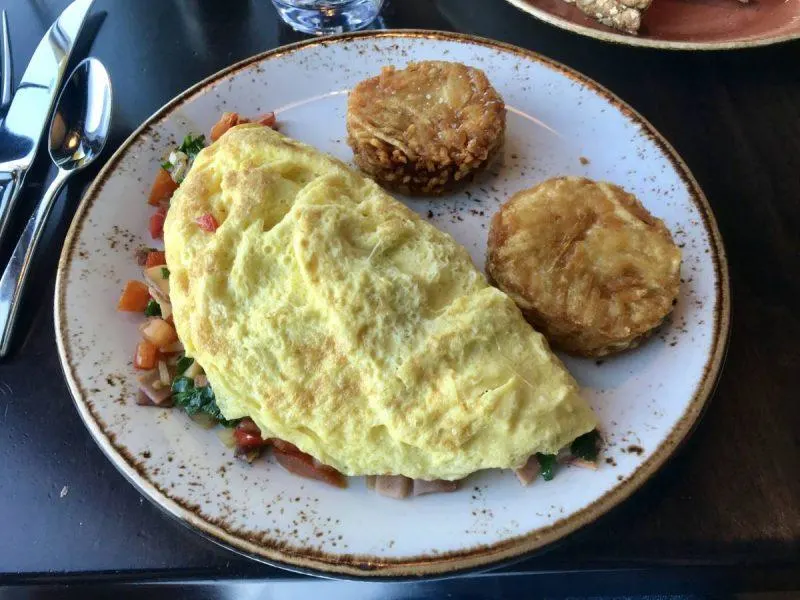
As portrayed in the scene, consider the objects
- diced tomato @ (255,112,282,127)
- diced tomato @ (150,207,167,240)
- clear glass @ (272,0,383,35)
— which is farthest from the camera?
clear glass @ (272,0,383,35)

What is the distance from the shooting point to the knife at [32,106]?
3.15 m

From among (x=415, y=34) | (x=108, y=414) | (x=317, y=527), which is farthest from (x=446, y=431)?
(x=415, y=34)

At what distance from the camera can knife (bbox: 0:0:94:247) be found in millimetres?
Result: 3150

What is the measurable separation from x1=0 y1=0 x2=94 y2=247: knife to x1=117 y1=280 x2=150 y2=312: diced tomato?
91 centimetres

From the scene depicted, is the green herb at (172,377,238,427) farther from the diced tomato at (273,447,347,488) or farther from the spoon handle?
the spoon handle

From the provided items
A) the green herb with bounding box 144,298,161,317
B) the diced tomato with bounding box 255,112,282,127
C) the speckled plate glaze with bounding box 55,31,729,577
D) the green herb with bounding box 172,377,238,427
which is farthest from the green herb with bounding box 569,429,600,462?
the diced tomato with bounding box 255,112,282,127

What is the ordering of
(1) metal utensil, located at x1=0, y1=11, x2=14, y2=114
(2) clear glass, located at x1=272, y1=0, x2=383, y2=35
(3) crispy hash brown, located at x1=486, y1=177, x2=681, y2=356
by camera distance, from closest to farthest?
(3) crispy hash brown, located at x1=486, y1=177, x2=681, y2=356, (1) metal utensil, located at x1=0, y1=11, x2=14, y2=114, (2) clear glass, located at x1=272, y1=0, x2=383, y2=35

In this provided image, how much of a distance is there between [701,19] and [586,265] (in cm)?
217

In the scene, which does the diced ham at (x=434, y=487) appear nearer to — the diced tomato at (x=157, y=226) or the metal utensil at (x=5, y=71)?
the diced tomato at (x=157, y=226)

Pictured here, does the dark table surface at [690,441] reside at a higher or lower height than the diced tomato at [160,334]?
lower

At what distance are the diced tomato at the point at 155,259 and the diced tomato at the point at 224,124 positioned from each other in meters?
0.68

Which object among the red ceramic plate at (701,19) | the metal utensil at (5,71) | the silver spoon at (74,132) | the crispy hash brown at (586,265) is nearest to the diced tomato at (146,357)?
the silver spoon at (74,132)

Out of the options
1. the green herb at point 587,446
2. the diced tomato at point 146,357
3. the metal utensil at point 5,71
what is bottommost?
the green herb at point 587,446

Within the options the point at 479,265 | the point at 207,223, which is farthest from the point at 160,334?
the point at 479,265
